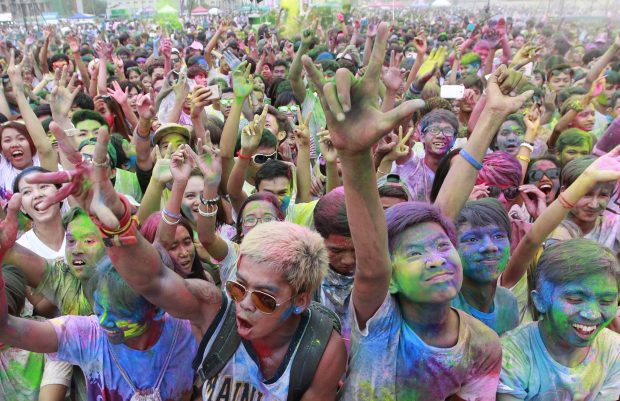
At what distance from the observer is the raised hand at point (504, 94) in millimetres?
2441

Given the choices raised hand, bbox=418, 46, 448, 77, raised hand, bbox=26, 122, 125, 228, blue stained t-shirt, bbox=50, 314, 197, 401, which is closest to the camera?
raised hand, bbox=26, 122, 125, 228

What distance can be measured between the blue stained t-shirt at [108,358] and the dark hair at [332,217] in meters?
0.82

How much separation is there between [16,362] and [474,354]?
2.04 metres

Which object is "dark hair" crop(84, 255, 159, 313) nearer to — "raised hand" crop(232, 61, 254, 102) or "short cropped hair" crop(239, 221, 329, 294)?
"short cropped hair" crop(239, 221, 329, 294)

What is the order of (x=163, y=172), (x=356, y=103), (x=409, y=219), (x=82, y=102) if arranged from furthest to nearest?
(x=82, y=102) → (x=163, y=172) → (x=409, y=219) → (x=356, y=103)

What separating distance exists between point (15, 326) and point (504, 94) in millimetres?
2362

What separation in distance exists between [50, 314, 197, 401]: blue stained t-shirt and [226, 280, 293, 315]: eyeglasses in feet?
1.98

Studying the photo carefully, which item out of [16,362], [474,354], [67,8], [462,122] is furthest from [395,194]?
[67,8]

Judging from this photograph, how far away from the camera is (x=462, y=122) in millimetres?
5965

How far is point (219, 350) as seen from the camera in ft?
6.48

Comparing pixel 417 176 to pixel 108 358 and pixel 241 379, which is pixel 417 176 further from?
pixel 108 358

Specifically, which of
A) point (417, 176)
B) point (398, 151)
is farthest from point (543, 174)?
point (398, 151)

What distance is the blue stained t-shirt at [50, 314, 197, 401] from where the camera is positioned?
2238mm

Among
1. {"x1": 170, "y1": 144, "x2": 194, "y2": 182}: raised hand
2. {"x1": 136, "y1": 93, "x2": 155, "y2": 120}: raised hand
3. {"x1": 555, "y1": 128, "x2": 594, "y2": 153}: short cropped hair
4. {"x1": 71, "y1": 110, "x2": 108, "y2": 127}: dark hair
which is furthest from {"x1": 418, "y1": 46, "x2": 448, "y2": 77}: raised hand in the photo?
{"x1": 170, "y1": 144, "x2": 194, "y2": 182}: raised hand
